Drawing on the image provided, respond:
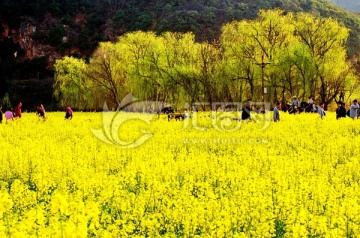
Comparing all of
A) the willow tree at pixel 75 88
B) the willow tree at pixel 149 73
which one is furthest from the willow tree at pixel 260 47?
the willow tree at pixel 75 88

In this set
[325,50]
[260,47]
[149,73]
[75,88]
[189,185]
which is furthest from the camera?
[75,88]

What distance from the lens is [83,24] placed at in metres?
94.4

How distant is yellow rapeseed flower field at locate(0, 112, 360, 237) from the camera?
6.02 m

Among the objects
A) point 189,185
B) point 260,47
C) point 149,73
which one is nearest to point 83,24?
point 149,73

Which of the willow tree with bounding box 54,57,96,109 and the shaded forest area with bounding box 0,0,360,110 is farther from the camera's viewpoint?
the shaded forest area with bounding box 0,0,360,110

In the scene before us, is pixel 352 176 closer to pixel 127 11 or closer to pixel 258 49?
pixel 258 49

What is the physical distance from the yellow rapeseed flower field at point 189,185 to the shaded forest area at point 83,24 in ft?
170

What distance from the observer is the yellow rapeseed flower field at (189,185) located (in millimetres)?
6021

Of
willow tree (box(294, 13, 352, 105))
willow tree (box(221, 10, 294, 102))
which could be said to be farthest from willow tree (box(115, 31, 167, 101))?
willow tree (box(294, 13, 352, 105))

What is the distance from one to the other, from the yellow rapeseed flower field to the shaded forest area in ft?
170

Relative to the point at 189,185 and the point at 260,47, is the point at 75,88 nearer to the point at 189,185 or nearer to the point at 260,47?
the point at 260,47

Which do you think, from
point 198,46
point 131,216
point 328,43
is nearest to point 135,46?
point 198,46

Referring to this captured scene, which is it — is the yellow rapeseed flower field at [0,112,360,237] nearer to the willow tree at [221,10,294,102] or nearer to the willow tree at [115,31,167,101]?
the willow tree at [221,10,294,102]

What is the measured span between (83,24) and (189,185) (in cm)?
8966
